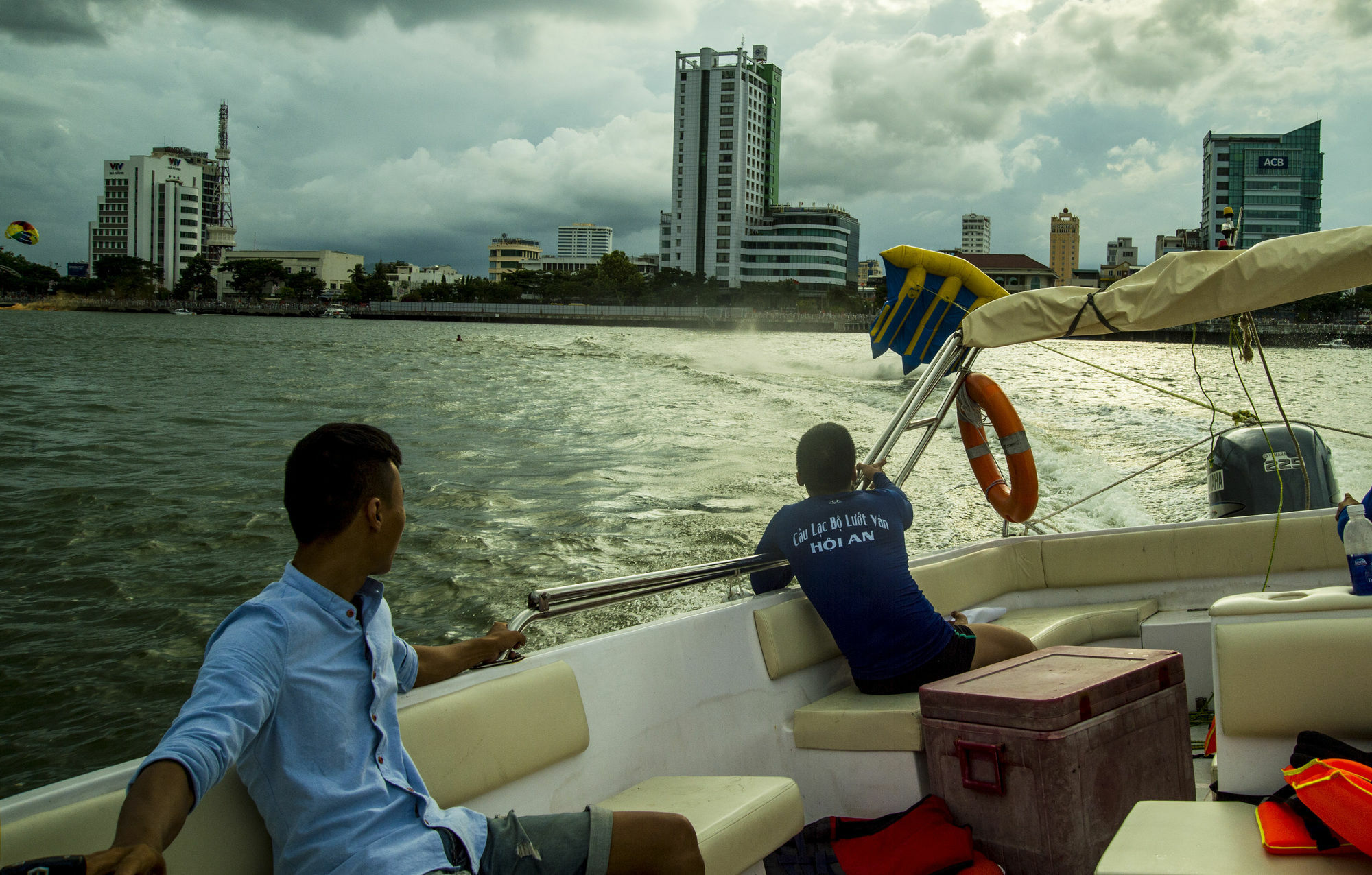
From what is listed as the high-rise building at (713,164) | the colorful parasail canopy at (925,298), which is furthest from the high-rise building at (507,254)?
the colorful parasail canopy at (925,298)

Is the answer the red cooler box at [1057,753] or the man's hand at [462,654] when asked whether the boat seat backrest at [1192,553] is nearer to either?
the red cooler box at [1057,753]

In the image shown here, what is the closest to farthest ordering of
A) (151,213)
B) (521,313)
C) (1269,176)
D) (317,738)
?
(317,738) < (521,313) < (1269,176) < (151,213)

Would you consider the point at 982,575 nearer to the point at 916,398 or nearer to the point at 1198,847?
the point at 916,398

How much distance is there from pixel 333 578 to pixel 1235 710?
2.13 metres

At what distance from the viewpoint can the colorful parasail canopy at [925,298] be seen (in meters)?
4.91

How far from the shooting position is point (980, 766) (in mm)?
2684

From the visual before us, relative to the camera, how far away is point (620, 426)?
56.5 feet

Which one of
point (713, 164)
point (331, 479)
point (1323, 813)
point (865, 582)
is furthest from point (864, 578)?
point (713, 164)

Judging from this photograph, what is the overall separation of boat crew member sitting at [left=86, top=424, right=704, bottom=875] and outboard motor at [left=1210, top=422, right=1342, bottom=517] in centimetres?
508

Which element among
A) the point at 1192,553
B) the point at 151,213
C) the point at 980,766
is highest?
the point at 151,213

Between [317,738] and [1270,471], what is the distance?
5.54 metres

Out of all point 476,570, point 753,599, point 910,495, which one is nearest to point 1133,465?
point 910,495

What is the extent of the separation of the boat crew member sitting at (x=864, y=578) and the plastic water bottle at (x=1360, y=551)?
3.80 ft

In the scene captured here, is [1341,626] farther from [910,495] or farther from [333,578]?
[910,495]
